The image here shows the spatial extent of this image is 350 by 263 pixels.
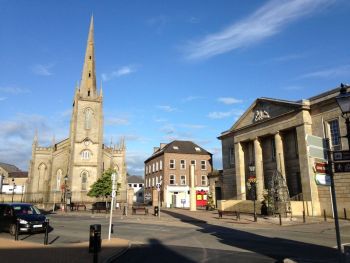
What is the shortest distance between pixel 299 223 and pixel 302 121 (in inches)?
456

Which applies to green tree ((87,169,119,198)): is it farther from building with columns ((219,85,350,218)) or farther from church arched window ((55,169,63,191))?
building with columns ((219,85,350,218))

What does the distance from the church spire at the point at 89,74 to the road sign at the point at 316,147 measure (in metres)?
63.9

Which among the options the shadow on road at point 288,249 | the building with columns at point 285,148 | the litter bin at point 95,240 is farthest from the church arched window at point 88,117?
the litter bin at point 95,240

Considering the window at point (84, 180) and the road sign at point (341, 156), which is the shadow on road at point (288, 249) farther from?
the window at point (84, 180)

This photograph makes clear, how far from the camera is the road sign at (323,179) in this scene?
25.6 ft

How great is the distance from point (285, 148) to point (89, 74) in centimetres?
4832

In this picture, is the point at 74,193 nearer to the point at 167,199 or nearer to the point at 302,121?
the point at 167,199

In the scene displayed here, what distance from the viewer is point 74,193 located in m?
61.9

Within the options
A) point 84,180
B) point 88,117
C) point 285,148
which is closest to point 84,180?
point 84,180

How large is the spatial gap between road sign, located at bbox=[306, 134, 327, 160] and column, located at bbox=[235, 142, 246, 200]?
3420cm

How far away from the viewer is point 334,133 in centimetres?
3072

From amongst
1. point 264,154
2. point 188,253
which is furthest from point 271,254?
point 264,154

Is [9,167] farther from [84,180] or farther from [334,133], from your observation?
[334,133]

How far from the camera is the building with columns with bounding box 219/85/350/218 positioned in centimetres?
3027
